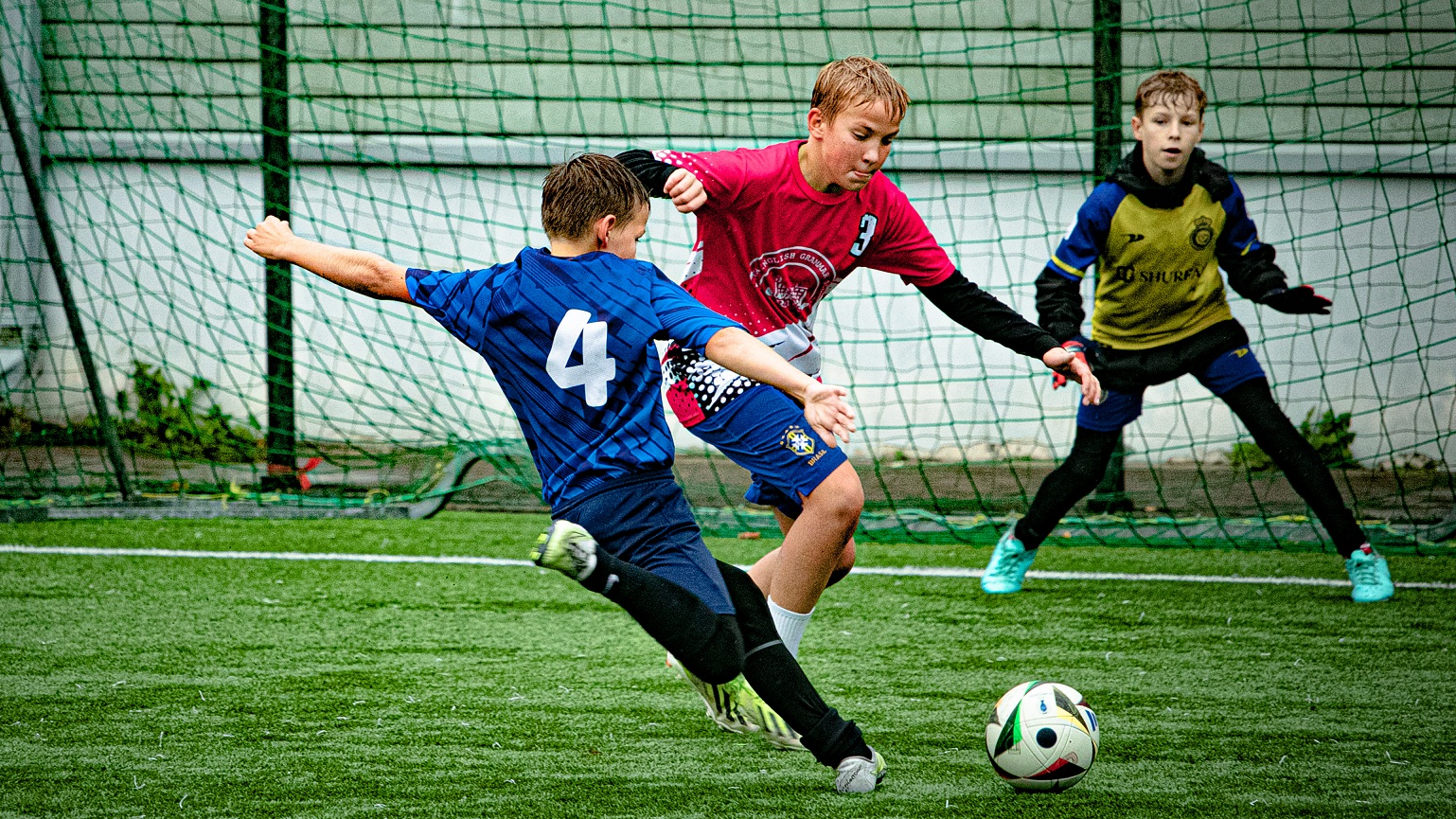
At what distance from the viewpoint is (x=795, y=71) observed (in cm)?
871

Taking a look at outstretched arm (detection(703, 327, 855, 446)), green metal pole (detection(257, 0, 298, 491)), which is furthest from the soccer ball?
green metal pole (detection(257, 0, 298, 491))

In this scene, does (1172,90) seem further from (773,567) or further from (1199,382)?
(773,567)

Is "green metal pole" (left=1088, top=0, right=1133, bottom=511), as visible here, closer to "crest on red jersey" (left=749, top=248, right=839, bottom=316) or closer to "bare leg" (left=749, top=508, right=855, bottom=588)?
"bare leg" (left=749, top=508, right=855, bottom=588)

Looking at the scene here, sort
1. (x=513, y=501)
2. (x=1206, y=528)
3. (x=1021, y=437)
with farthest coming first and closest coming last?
(x=1021, y=437) < (x=513, y=501) < (x=1206, y=528)

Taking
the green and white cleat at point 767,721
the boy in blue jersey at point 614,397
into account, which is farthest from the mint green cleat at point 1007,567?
the boy in blue jersey at point 614,397

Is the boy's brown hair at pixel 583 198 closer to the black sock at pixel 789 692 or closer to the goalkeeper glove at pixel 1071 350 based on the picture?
the black sock at pixel 789 692

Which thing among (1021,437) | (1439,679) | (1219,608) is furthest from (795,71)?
(1439,679)

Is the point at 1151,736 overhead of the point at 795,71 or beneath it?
beneath

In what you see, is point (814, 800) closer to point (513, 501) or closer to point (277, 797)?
point (277, 797)

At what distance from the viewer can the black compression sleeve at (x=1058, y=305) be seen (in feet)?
14.3

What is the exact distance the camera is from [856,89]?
298 cm

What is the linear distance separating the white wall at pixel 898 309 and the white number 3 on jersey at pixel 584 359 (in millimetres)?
5824

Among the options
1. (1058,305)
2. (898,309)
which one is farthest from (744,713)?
(898,309)

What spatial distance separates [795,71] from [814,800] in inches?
274
